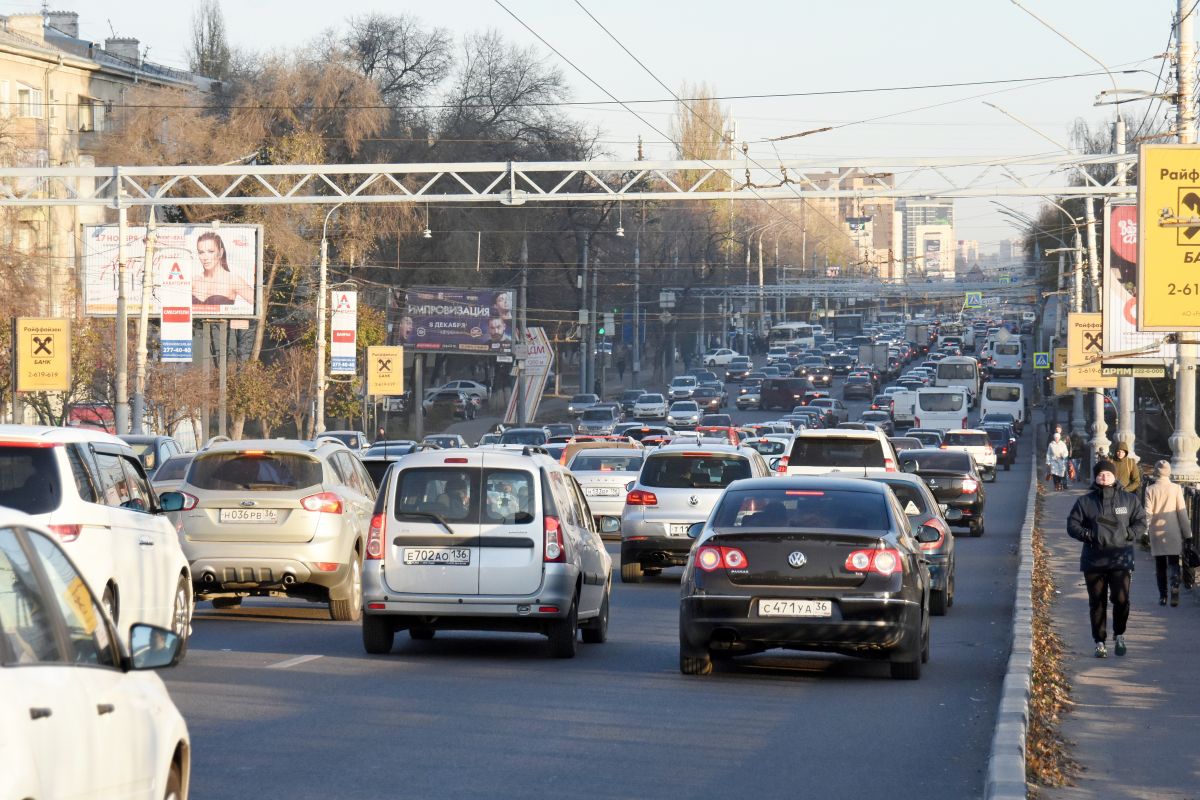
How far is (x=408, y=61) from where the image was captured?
84.3 m

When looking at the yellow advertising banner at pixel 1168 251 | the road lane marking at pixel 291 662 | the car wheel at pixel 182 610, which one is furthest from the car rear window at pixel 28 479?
the yellow advertising banner at pixel 1168 251

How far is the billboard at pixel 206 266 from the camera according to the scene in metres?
54.2

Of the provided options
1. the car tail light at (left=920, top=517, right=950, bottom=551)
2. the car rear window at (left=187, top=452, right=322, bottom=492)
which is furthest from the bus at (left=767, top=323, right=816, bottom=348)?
the car rear window at (left=187, top=452, right=322, bottom=492)

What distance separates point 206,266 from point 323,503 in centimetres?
4015

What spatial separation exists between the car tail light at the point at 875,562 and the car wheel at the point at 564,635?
8.33 ft

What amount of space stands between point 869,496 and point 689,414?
67606 mm

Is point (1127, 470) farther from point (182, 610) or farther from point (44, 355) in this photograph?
point (44, 355)

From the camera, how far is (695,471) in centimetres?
2311

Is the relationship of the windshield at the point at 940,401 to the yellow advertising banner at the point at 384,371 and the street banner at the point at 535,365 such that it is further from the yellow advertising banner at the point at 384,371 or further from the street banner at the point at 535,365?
the yellow advertising banner at the point at 384,371

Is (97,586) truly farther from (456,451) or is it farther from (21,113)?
(21,113)

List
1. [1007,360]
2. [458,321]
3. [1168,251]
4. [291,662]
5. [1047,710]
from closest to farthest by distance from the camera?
[1047,710] < [291,662] < [1168,251] < [458,321] < [1007,360]

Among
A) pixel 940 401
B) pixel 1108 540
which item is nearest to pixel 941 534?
pixel 1108 540

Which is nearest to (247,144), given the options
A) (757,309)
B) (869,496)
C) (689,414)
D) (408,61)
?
(408,61)

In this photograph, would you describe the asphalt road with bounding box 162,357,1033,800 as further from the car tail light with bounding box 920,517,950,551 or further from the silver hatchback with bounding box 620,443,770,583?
the silver hatchback with bounding box 620,443,770,583
